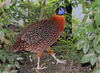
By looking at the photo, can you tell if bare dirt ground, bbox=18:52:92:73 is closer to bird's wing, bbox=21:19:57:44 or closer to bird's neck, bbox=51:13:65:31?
bird's wing, bbox=21:19:57:44

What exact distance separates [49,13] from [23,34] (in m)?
0.88

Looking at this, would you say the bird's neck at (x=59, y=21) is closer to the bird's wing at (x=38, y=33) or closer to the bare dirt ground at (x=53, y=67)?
the bird's wing at (x=38, y=33)

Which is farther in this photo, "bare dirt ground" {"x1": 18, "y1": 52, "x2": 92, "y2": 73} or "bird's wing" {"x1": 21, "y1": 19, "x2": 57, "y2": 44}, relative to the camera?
"bare dirt ground" {"x1": 18, "y1": 52, "x2": 92, "y2": 73}

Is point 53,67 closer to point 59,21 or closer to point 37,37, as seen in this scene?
point 37,37

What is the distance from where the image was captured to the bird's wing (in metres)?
2.65

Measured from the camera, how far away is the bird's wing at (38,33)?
8.70ft

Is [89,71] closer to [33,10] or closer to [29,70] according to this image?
[29,70]

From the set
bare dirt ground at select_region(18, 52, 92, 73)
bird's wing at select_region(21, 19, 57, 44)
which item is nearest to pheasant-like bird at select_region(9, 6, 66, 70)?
bird's wing at select_region(21, 19, 57, 44)

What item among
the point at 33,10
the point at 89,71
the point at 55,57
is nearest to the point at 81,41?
the point at 89,71

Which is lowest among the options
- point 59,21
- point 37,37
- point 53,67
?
point 53,67

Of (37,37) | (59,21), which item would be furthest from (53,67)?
(59,21)

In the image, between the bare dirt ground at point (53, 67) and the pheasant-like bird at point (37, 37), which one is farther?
the bare dirt ground at point (53, 67)

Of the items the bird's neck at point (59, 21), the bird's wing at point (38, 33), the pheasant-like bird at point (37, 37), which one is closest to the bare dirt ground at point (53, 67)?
the pheasant-like bird at point (37, 37)

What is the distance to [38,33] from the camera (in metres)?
2.66
